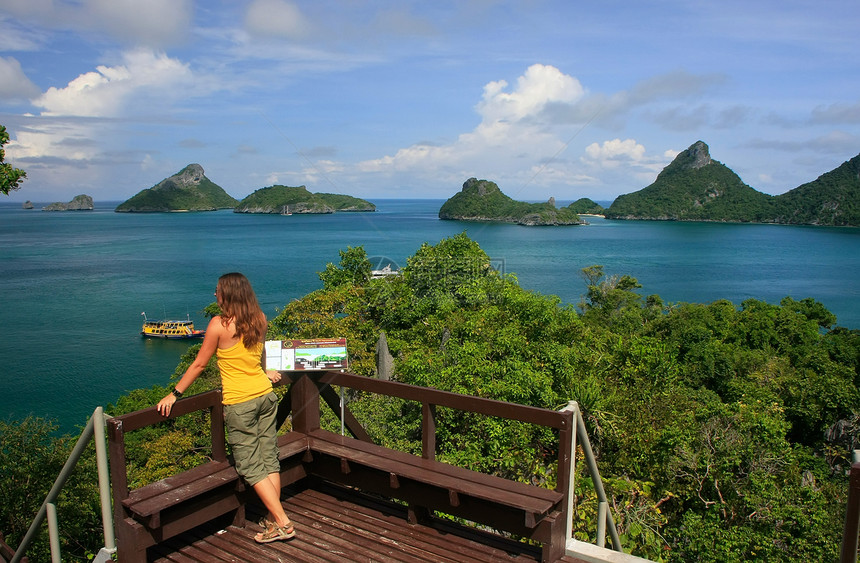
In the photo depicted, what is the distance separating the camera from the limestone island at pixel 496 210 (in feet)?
520

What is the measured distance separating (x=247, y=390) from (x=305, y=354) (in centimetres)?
59

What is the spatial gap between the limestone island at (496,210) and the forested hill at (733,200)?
3450 centimetres

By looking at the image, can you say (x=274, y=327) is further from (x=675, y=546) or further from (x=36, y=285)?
(x=36, y=285)

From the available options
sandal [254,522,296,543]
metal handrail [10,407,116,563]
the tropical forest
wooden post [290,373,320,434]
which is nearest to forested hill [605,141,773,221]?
the tropical forest

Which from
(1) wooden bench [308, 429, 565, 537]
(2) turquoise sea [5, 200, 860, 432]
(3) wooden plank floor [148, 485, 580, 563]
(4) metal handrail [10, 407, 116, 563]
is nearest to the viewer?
(4) metal handrail [10, 407, 116, 563]

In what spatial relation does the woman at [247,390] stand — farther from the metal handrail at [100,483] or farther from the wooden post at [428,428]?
the wooden post at [428,428]

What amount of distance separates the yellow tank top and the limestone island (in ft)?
508

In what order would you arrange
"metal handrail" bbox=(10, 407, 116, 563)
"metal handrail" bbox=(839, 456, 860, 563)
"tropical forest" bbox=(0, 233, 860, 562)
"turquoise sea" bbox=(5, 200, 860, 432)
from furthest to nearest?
"turquoise sea" bbox=(5, 200, 860, 432) → "tropical forest" bbox=(0, 233, 860, 562) → "metal handrail" bbox=(10, 407, 116, 563) → "metal handrail" bbox=(839, 456, 860, 563)

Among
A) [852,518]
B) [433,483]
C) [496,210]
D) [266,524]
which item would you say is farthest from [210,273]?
[496,210]

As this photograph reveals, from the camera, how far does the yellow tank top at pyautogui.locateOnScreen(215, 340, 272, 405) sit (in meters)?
4.02

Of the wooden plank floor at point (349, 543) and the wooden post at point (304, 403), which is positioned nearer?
the wooden plank floor at point (349, 543)

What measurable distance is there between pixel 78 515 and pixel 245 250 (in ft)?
303

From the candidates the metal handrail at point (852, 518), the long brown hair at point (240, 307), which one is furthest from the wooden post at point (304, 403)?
the metal handrail at point (852, 518)

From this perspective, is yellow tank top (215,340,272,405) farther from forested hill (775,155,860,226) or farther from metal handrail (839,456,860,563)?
forested hill (775,155,860,226)
